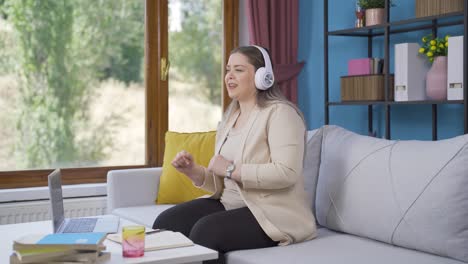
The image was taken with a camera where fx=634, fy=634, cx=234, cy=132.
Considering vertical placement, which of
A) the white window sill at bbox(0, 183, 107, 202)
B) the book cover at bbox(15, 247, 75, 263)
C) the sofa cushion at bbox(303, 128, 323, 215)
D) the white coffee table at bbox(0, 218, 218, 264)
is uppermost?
the sofa cushion at bbox(303, 128, 323, 215)

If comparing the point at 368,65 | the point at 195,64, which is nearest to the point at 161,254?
the point at 368,65

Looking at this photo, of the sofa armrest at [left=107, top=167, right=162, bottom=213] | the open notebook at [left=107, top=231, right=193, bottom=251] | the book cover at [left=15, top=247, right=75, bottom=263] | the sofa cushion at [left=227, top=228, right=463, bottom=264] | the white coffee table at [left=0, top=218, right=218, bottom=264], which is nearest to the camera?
the book cover at [left=15, top=247, right=75, bottom=263]

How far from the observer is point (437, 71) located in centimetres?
312

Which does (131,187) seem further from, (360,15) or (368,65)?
(360,15)

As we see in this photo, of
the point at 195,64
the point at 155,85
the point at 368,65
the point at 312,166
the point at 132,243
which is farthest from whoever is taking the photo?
the point at 195,64

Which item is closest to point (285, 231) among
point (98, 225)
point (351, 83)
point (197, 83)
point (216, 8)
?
point (98, 225)

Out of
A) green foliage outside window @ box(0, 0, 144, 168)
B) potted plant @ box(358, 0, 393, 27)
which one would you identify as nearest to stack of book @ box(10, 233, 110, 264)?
green foliage outside window @ box(0, 0, 144, 168)

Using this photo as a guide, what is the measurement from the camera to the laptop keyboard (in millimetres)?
2277

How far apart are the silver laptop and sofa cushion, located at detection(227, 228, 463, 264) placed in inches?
18.5

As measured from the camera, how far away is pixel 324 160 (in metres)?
2.80

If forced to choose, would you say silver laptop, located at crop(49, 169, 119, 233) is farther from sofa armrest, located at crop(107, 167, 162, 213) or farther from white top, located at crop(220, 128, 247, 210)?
sofa armrest, located at crop(107, 167, 162, 213)

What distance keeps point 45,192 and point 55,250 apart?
1943 millimetres

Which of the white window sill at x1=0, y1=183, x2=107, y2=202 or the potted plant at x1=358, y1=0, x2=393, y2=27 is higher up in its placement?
the potted plant at x1=358, y1=0, x2=393, y2=27

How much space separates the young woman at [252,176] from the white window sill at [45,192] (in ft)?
3.59
